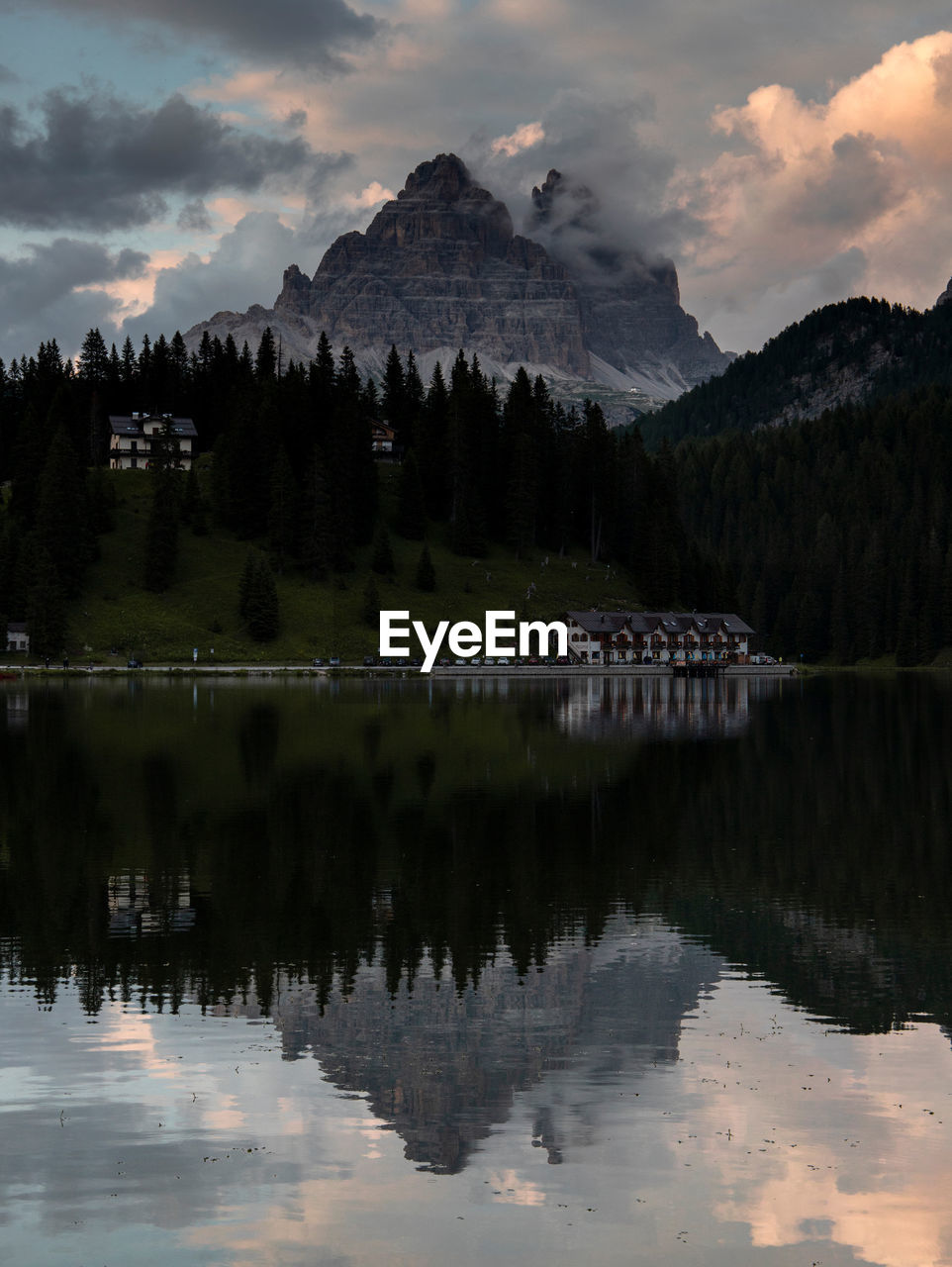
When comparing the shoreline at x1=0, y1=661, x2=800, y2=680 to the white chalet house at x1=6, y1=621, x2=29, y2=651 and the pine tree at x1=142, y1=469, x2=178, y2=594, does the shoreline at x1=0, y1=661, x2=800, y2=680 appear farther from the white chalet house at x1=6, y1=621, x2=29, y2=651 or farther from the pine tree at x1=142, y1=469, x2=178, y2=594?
the pine tree at x1=142, y1=469, x2=178, y2=594

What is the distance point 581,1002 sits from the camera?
2475 cm

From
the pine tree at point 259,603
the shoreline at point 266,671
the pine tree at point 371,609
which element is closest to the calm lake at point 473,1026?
the shoreline at point 266,671

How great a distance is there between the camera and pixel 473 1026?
23.2m

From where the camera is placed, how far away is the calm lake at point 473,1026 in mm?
16047

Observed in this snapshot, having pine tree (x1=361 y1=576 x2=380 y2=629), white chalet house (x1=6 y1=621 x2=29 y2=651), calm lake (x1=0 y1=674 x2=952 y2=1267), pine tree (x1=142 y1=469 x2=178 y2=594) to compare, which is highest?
pine tree (x1=142 y1=469 x2=178 y2=594)

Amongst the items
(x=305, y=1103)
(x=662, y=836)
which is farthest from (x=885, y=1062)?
(x=662, y=836)

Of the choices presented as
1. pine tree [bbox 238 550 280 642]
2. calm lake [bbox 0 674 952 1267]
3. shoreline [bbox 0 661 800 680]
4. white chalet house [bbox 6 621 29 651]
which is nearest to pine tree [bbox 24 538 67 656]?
white chalet house [bbox 6 621 29 651]

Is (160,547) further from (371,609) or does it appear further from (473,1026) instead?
(473,1026)

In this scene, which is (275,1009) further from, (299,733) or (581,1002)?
(299,733)

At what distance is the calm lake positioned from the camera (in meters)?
16.0

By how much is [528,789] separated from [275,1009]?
32.3 meters

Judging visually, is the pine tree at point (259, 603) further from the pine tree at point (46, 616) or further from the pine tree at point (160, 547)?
the pine tree at point (46, 616)

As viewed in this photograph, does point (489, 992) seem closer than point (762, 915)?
Yes

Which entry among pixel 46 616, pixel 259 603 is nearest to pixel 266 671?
pixel 259 603
